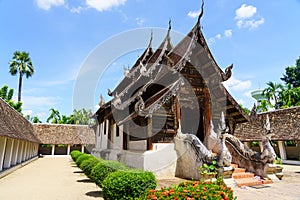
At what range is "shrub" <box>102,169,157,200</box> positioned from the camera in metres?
4.96

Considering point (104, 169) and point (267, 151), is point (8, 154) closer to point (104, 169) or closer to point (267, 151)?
point (104, 169)

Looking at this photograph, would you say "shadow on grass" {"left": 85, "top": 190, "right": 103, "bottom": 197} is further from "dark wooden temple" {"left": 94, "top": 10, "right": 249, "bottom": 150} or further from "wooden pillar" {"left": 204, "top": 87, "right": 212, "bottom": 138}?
"wooden pillar" {"left": 204, "top": 87, "right": 212, "bottom": 138}

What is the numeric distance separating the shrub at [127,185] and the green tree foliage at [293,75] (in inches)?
1517

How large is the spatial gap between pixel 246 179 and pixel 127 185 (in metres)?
5.40

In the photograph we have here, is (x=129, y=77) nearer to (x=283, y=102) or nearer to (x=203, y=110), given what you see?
(x=203, y=110)

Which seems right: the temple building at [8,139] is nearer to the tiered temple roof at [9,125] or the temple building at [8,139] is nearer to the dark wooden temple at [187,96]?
the tiered temple roof at [9,125]

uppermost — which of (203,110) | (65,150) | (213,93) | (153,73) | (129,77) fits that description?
(129,77)

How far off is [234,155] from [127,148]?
19.2 ft

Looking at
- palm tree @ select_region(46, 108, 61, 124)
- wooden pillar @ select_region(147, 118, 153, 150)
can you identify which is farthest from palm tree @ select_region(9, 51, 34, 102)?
wooden pillar @ select_region(147, 118, 153, 150)

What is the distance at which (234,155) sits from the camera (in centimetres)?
939

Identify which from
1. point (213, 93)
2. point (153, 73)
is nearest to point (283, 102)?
point (213, 93)

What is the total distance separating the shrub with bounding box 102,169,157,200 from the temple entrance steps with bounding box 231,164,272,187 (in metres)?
4.13

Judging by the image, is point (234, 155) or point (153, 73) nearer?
point (234, 155)

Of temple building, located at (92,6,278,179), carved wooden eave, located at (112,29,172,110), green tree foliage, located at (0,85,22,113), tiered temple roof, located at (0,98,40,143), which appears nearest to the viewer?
temple building, located at (92,6,278,179)
